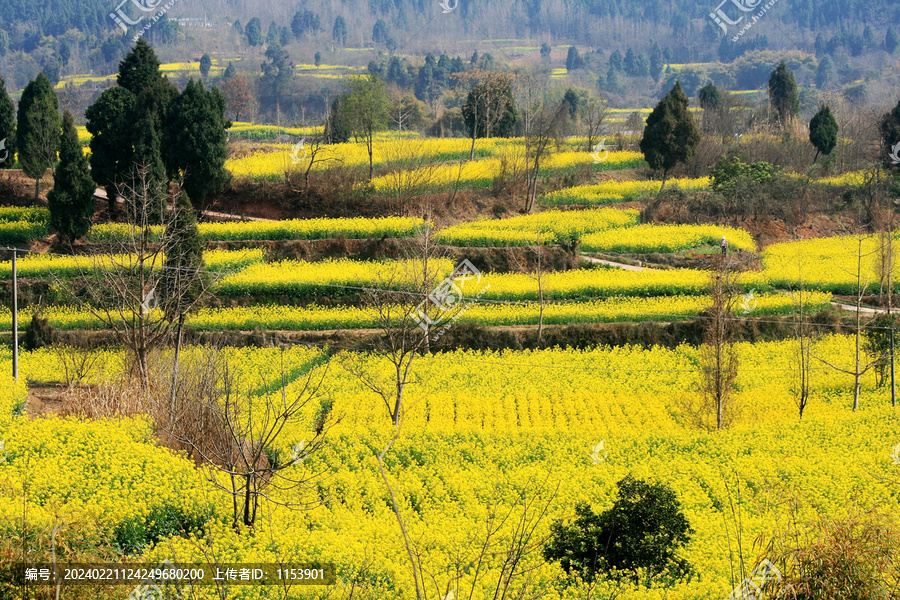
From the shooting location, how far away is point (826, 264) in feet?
114

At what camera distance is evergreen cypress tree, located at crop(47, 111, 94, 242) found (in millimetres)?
Result: 32438

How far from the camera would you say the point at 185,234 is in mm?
25625

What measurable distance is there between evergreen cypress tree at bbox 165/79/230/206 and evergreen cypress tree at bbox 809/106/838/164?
3052 centimetres

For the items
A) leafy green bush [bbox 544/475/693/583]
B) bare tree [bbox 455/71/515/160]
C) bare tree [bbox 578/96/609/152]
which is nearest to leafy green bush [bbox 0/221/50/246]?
bare tree [bbox 455/71/515/160]

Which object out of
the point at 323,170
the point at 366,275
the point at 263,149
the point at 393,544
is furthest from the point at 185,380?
the point at 263,149

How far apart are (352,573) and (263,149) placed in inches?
1532

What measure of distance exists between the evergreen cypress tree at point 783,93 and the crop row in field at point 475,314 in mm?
32308

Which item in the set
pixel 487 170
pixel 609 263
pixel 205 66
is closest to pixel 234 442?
pixel 609 263

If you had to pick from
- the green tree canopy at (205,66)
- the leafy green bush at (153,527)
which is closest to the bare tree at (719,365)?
the leafy green bush at (153,527)

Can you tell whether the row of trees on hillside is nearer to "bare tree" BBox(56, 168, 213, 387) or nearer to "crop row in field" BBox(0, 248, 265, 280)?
"crop row in field" BBox(0, 248, 265, 280)

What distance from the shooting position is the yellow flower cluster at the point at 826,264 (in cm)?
3198

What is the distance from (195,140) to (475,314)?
13242mm

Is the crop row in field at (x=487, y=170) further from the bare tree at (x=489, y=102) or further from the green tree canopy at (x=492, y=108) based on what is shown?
the green tree canopy at (x=492, y=108)

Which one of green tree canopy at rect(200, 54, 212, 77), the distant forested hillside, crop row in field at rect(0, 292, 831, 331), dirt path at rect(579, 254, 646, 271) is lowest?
crop row in field at rect(0, 292, 831, 331)
